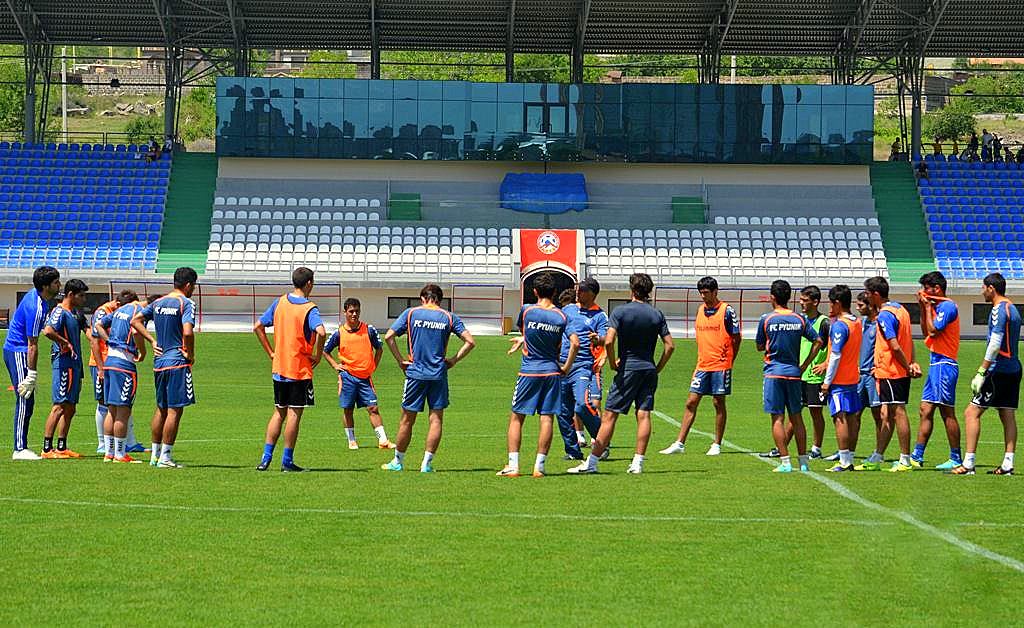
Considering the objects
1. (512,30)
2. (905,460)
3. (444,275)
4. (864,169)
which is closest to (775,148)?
(864,169)

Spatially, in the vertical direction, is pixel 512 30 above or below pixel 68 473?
above

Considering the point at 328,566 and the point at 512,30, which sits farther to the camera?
the point at 512,30

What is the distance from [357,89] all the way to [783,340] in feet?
124

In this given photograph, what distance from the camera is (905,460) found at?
1477 centimetres

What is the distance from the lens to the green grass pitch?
26.7 feet

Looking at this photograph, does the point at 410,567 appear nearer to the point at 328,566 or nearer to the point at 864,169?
the point at 328,566

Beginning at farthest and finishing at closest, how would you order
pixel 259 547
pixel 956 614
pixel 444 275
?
pixel 444 275 → pixel 259 547 → pixel 956 614

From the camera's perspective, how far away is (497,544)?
1005cm

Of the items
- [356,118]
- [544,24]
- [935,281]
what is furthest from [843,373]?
[544,24]

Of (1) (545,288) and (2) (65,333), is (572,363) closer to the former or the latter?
(1) (545,288)

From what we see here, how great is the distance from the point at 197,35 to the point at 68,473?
3864cm

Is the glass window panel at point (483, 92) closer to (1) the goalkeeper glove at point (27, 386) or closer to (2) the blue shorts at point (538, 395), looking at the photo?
(1) the goalkeeper glove at point (27, 386)

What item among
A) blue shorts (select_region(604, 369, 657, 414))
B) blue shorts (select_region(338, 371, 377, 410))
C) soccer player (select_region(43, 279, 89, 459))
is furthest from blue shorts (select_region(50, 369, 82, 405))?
blue shorts (select_region(604, 369, 657, 414))

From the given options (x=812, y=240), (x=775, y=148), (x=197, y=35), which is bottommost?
(x=812, y=240)
